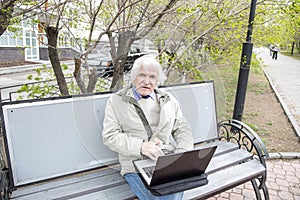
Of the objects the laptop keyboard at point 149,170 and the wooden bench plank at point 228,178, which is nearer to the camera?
the laptop keyboard at point 149,170

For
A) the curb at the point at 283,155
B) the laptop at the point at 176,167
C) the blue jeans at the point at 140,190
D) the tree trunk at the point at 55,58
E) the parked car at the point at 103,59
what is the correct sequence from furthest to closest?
the curb at the point at 283,155, the tree trunk at the point at 55,58, the parked car at the point at 103,59, the blue jeans at the point at 140,190, the laptop at the point at 176,167

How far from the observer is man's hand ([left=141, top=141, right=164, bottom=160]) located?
5.66ft

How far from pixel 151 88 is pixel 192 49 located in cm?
201

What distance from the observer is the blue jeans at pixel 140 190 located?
171 cm

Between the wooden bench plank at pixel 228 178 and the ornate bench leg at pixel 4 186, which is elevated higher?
the ornate bench leg at pixel 4 186

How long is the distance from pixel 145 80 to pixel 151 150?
1.76 feet

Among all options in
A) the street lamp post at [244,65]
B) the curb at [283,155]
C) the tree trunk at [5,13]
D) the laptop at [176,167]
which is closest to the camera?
the laptop at [176,167]

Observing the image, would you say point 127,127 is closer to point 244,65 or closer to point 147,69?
point 147,69

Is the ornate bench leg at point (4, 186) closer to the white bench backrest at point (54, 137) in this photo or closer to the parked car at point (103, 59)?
the white bench backrest at point (54, 137)

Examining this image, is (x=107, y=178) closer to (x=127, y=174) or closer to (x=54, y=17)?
(x=127, y=174)

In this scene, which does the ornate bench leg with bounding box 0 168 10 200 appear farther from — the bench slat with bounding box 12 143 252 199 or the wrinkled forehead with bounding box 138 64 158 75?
the wrinkled forehead with bounding box 138 64 158 75

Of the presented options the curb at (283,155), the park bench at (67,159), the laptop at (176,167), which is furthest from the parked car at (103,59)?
the curb at (283,155)

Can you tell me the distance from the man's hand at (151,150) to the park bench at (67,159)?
0.34 m

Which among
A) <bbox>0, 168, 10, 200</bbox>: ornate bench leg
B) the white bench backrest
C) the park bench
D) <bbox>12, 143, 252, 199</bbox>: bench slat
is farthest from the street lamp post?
<bbox>0, 168, 10, 200</bbox>: ornate bench leg
